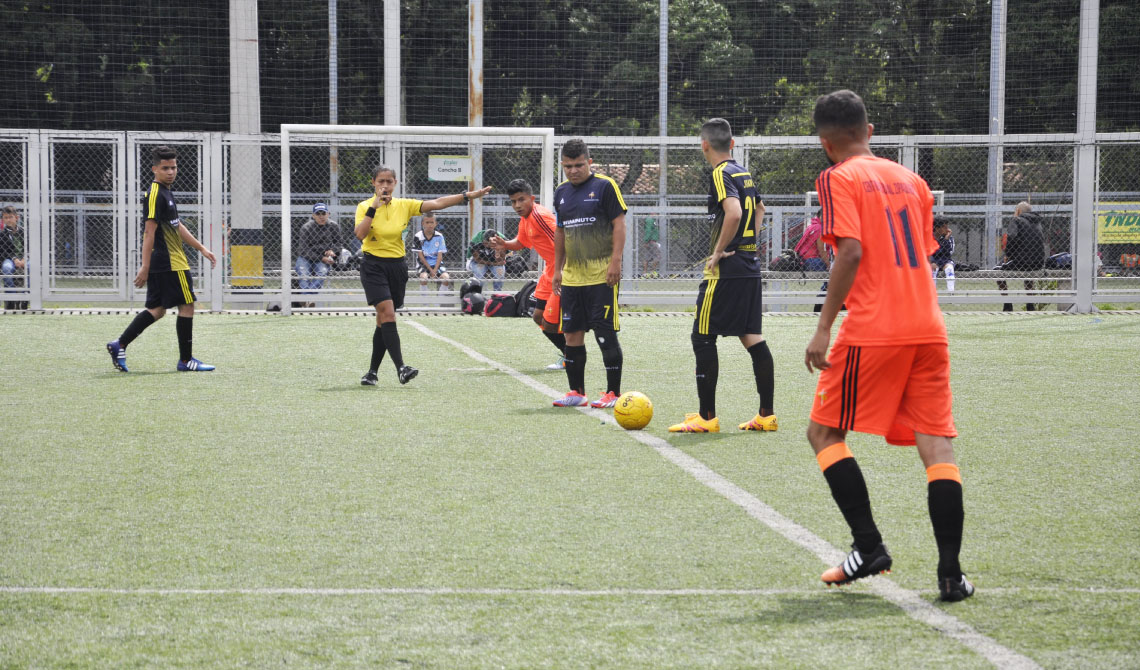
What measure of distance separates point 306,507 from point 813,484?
2.26 metres

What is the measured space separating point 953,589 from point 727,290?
3.82m

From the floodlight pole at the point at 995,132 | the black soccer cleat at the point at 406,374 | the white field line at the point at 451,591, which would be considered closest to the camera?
the white field line at the point at 451,591

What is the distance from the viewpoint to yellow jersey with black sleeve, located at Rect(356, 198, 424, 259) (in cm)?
987

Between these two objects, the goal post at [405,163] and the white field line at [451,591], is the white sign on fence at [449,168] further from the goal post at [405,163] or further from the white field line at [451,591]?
the white field line at [451,591]

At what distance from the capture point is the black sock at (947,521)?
3773 millimetres

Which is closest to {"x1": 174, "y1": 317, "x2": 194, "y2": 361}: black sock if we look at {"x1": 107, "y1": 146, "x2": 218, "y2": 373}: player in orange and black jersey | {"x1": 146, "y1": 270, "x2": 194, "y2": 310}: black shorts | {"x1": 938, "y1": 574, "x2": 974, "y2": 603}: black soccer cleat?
{"x1": 107, "y1": 146, "x2": 218, "y2": 373}: player in orange and black jersey

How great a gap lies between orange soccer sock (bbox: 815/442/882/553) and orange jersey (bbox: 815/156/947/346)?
1.26 feet

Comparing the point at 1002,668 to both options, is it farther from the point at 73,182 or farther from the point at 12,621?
the point at 73,182

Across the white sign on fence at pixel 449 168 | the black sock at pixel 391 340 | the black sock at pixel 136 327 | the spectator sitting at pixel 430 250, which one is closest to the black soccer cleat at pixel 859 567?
the black sock at pixel 391 340

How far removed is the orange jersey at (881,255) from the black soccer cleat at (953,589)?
2.45 feet

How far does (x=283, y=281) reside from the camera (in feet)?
61.0

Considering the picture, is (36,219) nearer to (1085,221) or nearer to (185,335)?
(185,335)

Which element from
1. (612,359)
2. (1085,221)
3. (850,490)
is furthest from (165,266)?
(1085,221)

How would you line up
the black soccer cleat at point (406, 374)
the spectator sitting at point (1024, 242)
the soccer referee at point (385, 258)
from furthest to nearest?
the spectator sitting at point (1024, 242), the soccer referee at point (385, 258), the black soccer cleat at point (406, 374)
